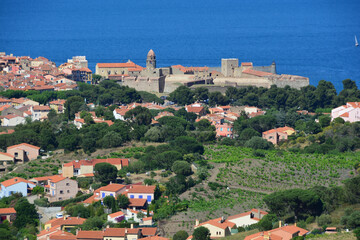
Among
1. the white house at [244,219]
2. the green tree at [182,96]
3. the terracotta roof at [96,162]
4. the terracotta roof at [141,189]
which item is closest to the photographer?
the white house at [244,219]

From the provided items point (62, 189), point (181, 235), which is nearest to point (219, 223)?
point (181, 235)

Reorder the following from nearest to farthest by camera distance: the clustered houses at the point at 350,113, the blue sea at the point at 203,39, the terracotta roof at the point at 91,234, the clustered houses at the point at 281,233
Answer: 1. the clustered houses at the point at 281,233
2. the terracotta roof at the point at 91,234
3. the clustered houses at the point at 350,113
4. the blue sea at the point at 203,39

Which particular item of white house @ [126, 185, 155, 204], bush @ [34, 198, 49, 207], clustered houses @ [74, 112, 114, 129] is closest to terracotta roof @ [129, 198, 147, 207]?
white house @ [126, 185, 155, 204]

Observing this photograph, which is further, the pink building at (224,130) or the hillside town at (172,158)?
the pink building at (224,130)

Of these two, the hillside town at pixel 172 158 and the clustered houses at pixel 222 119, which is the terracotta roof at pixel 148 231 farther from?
the clustered houses at pixel 222 119

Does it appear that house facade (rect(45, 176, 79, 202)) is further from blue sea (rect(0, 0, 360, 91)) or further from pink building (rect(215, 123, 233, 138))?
blue sea (rect(0, 0, 360, 91))

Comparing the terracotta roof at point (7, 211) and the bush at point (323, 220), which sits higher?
the terracotta roof at point (7, 211)

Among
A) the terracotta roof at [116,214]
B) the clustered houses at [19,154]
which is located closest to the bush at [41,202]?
the terracotta roof at [116,214]

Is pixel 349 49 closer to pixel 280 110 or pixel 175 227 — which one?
pixel 280 110
